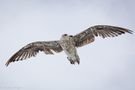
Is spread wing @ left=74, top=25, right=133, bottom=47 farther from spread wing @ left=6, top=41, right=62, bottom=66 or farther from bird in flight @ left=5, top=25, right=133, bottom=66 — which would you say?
spread wing @ left=6, top=41, right=62, bottom=66

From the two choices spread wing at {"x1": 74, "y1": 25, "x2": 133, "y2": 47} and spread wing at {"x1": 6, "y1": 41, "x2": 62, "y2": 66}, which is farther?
spread wing at {"x1": 6, "y1": 41, "x2": 62, "y2": 66}

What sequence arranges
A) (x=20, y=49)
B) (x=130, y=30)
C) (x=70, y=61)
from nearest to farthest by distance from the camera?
(x=130, y=30) < (x=70, y=61) < (x=20, y=49)

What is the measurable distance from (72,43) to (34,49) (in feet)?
5.71

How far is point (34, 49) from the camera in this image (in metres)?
23.7

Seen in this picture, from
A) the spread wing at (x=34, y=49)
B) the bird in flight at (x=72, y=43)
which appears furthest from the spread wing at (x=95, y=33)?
the spread wing at (x=34, y=49)

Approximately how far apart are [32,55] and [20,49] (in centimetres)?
53

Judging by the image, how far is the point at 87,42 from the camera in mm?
22625

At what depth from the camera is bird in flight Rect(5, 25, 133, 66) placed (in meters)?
22.2

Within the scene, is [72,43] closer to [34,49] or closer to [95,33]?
[95,33]

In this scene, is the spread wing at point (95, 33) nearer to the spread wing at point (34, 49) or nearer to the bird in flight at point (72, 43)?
the bird in flight at point (72, 43)

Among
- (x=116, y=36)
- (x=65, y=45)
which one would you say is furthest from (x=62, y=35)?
(x=116, y=36)

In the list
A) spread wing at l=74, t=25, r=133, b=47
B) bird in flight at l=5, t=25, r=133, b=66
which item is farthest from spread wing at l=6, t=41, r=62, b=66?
spread wing at l=74, t=25, r=133, b=47

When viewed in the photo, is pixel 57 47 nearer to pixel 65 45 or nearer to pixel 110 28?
pixel 65 45

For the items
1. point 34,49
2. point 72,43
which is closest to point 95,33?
point 72,43
